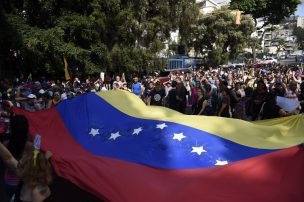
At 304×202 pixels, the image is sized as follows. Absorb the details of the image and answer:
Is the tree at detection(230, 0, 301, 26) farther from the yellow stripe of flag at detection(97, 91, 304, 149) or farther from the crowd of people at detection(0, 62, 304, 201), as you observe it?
the yellow stripe of flag at detection(97, 91, 304, 149)

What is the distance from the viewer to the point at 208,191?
455 cm

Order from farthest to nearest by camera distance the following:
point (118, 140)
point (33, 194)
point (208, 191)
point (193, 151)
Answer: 1. point (118, 140)
2. point (193, 151)
3. point (208, 191)
4. point (33, 194)

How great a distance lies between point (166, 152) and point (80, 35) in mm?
18106

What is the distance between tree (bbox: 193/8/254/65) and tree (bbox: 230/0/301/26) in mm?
7900

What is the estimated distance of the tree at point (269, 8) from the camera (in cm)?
5131

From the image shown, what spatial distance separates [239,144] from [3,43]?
60.0 feet

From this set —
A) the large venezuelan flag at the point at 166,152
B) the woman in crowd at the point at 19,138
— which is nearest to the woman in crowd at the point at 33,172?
the woman in crowd at the point at 19,138

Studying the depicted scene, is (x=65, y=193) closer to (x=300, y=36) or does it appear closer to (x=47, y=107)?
(x=47, y=107)

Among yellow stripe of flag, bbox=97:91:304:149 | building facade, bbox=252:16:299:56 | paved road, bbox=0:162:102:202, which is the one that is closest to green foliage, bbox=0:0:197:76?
yellow stripe of flag, bbox=97:91:304:149

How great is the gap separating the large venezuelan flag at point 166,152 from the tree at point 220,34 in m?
34.7

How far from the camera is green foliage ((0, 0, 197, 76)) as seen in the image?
71.3 feet

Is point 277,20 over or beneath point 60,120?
over

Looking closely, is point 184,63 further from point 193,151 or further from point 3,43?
point 193,151

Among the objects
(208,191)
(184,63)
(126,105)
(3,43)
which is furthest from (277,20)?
(208,191)
